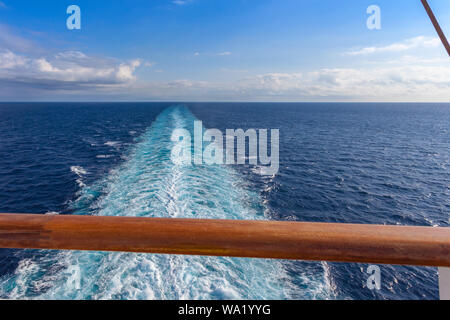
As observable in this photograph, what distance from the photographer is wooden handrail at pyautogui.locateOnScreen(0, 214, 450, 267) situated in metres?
0.84

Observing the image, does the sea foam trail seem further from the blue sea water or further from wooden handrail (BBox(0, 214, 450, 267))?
wooden handrail (BBox(0, 214, 450, 267))

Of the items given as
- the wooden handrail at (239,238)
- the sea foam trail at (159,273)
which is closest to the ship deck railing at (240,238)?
the wooden handrail at (239,238)

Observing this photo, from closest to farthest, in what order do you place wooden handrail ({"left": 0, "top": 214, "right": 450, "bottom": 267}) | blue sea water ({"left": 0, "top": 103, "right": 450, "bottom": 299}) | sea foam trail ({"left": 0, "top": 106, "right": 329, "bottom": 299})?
wooden handrail ({"left": 0, "top": 214, "right": 450, "bottom": 267})
sea foam trail ({"left": 0, "top": 106, "right": 329, "bottom": 299})
blue sea water ({"left": 0, "top": 103, "right": 450, "bottom": 299})

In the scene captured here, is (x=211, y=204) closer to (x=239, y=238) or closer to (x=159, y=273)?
(x=159, y=273)

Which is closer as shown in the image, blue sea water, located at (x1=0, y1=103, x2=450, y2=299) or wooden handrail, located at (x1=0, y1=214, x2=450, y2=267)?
wooden handrail, located at (x1=0, y1=214, x2=450, y2=267)

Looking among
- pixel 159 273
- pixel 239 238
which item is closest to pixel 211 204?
pixel 159 273

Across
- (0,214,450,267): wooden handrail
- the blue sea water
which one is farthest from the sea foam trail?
(0,214,450,267): wooden handrail

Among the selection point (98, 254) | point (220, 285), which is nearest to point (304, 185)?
point (220, 285)

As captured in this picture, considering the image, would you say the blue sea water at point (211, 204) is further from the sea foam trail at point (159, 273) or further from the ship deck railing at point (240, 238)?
the ship deck railing at point (240, 238)

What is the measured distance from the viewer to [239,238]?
865 mm

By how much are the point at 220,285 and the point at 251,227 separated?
18.5ft

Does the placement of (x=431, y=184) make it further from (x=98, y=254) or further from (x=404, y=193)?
(x=98, y=254)

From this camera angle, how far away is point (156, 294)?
17.9 ft

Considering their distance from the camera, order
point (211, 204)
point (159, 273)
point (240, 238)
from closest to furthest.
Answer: point (240, 238)
point (159, 273)
point (211, 204)
